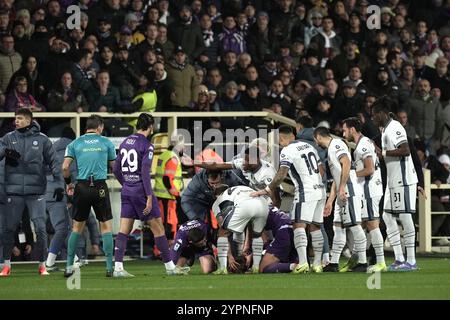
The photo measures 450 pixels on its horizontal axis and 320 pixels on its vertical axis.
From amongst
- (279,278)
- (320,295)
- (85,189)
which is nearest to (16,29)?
(85,189)

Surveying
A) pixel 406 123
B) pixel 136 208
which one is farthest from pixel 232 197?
pixel 406 123

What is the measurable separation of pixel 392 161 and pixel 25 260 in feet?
22.8

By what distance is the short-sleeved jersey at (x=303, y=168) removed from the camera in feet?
55.5

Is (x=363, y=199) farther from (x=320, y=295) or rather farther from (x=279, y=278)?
(x=320, y=295)

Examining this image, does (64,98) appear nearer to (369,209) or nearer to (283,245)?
(283,245)

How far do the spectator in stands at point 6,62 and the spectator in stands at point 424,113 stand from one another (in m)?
7.67

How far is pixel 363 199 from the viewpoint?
→ 56.7 ft

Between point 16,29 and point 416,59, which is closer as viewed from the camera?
point 16,29

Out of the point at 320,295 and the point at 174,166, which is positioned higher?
the point at 174,166

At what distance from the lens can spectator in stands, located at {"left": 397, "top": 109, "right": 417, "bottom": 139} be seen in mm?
24125

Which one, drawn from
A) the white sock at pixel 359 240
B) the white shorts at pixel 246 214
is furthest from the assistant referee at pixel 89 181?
the white sock at pixel 359 240

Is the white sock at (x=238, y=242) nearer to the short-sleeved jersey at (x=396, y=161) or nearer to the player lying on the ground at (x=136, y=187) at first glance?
the player lying on the ground at (x=136, y=187)

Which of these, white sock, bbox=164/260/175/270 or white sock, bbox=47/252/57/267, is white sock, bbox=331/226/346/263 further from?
white sock, bbox=47/252/57/267

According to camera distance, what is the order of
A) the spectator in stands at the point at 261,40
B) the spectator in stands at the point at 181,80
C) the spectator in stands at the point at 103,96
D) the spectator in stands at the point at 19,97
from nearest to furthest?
the spectator in stands at the point at 19,97 < the spectator in stands at the point at 103,96 < the spectator in stands at the point at 181,80 < the spectator in stands at the point at 261,40
